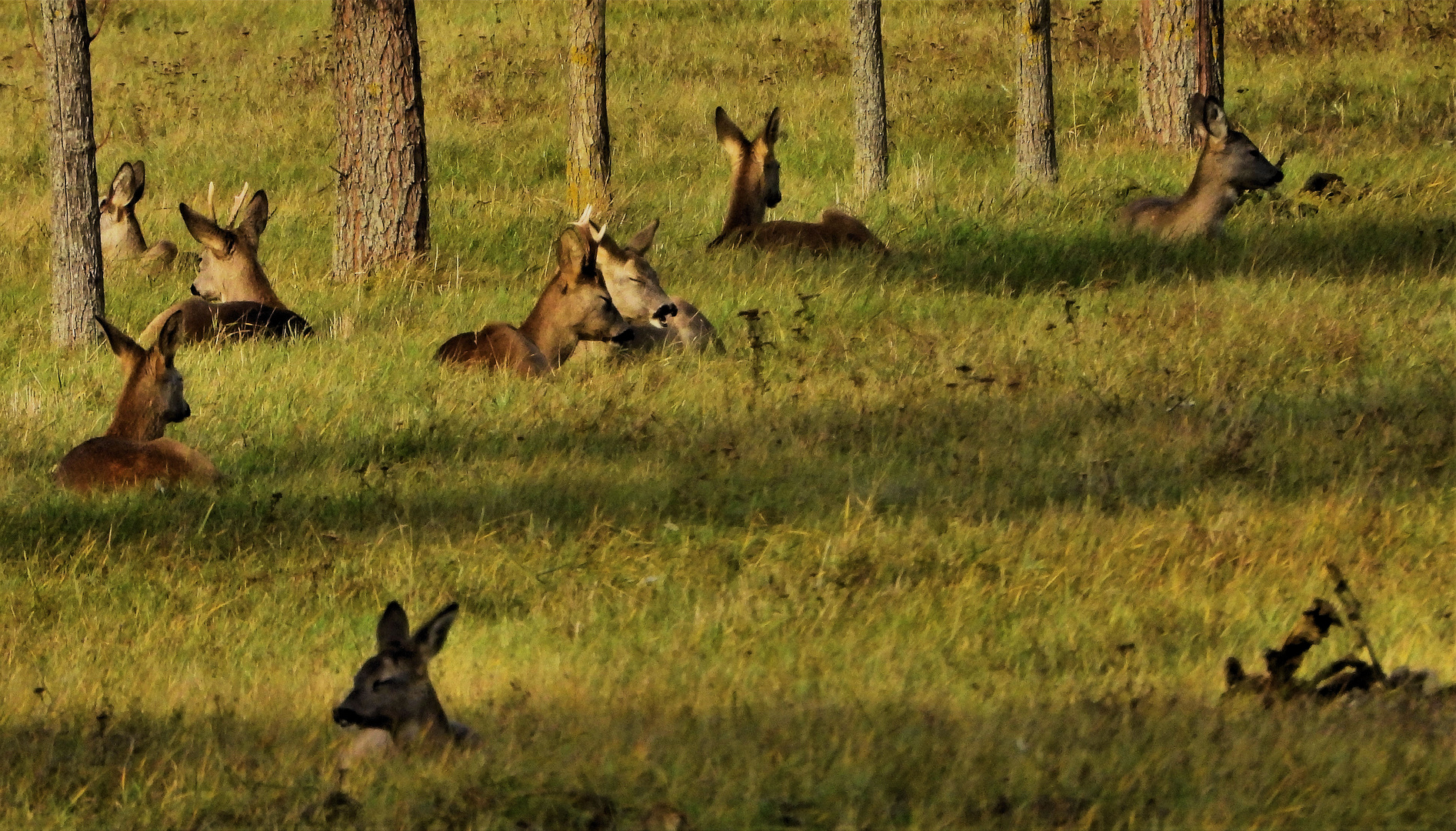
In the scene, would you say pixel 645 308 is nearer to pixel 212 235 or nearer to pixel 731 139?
pixel 212 235

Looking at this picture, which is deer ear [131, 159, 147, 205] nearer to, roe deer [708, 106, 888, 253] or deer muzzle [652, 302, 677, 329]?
roe deer [708, 106, 888, 253]

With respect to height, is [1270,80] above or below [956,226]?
above

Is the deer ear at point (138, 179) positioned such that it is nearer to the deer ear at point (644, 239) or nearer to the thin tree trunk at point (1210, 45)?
the deer ear at point (644, 239)

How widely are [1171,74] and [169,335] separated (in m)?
11.6

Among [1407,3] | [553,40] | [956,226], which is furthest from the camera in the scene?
[553,40]

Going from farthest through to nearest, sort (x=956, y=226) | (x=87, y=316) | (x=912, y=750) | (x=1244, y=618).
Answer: (x=956, y=226) < (x=87, y=316) < (x=1244, y=618) < (x=912, y=750)

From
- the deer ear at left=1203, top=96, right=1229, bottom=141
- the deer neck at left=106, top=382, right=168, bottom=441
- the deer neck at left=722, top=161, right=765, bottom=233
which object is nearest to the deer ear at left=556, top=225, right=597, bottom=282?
the deer neck at left=106, top=382, right=168, bottom=441

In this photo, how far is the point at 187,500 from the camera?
24.5 feet

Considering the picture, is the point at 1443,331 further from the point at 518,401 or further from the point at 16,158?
the point at 16,158

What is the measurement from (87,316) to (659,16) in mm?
18719

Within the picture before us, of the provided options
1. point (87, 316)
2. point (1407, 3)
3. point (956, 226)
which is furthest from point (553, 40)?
point (87, 316)

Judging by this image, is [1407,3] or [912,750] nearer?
[912,750]

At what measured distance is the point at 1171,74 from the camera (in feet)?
56.7

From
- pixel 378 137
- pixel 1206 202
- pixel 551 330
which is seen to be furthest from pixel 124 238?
pixel 1206 202
